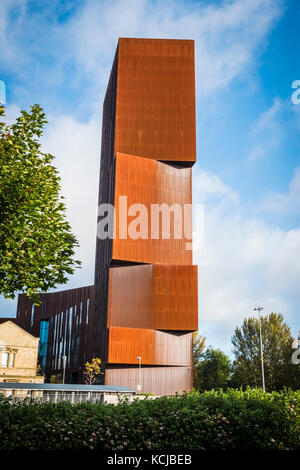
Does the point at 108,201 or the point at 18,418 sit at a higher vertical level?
the point at 108,201

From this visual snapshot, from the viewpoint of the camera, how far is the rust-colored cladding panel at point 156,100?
60.1 m

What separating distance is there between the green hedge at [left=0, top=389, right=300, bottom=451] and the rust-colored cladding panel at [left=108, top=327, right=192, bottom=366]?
4138cm

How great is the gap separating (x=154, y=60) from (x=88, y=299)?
41.9m

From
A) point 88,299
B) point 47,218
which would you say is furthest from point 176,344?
point 47,218

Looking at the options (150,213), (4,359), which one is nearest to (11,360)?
(4,359)

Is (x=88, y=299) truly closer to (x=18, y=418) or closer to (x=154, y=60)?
(x=154, y=60)

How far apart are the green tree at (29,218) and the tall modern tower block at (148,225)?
34458 mm

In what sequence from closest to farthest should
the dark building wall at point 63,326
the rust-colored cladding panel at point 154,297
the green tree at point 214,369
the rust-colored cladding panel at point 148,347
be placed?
the rust-colored cladding panel at point 148,347
the rust-colored cladding panel at point 154,297
the dark building wall at point 63,326
the green tree at point 214,369

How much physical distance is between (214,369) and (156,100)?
58234 millimetres

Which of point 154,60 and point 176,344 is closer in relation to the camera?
point 176,344

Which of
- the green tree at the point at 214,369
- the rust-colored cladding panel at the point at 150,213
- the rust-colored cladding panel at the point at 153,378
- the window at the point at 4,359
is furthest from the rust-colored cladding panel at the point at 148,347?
the green tree at the point at 214,369

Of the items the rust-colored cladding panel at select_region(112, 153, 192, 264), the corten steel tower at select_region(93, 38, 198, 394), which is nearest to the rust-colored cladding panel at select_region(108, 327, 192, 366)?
the corten steel tower at select_region(93, 38, 198, 394)

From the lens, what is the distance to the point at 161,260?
187 feet

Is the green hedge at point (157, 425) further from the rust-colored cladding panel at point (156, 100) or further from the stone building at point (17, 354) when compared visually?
the stone building at point (17, 354)
